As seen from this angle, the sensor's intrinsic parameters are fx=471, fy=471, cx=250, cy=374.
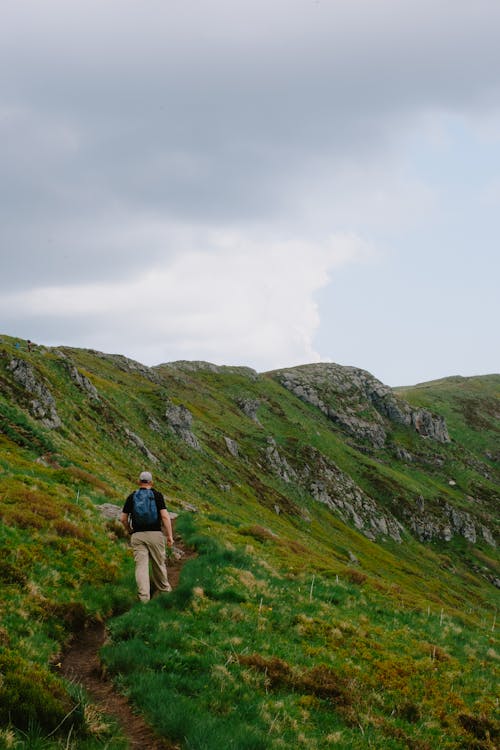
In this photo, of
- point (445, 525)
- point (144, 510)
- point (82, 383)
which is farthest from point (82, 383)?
point (445, 525)

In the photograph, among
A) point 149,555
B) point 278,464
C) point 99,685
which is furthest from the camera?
point 278,464

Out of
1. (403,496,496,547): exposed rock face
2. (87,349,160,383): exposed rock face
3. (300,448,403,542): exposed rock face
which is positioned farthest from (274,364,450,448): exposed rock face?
(87,349,160,383): exposed rock face

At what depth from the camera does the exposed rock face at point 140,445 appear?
63.4 metres

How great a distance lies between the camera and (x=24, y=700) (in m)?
6.58

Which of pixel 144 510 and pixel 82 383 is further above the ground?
pixel 82 383

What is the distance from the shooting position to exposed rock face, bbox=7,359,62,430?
4510 cm

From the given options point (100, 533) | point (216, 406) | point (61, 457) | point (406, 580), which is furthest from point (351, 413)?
point (100, 533)

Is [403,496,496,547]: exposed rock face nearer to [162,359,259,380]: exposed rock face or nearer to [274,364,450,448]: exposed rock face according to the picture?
[274,364,450,448]: exposed rock face

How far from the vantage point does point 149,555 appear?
564 inches

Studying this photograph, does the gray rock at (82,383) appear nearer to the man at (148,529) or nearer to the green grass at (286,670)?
the green grass at (286,670)

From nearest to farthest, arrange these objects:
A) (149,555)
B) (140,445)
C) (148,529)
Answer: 1. (148,529)
2. (149,555)
3. (140,445)

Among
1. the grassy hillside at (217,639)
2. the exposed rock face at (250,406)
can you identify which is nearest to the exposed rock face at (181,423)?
the grassy hillside at (217,639)

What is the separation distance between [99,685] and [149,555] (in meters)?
5.51

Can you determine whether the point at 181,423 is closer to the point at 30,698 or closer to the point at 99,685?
the point at 99,685
